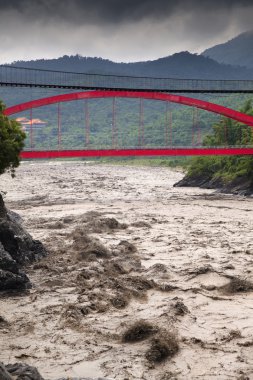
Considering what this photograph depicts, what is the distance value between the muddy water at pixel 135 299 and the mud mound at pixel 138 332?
0.17 m

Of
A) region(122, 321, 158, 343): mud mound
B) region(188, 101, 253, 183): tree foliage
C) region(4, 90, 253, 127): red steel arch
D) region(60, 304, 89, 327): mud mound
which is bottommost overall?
Result: region(60, 304, 89, 327): mud mound

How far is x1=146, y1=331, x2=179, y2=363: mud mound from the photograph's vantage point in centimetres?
1027

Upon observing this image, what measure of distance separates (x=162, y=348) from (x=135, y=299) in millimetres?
3791

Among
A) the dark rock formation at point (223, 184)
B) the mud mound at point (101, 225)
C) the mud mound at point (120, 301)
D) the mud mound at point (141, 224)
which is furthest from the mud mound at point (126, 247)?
the dark rock formation at point (223, 184)

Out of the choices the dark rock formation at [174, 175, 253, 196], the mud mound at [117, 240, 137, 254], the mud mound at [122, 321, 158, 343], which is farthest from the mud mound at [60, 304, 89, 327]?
the dark rock formation at [174, 175, 253, 196]

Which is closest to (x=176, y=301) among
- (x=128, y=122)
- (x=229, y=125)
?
(x=229, y=125)

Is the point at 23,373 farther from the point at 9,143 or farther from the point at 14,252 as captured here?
the point at 9,143

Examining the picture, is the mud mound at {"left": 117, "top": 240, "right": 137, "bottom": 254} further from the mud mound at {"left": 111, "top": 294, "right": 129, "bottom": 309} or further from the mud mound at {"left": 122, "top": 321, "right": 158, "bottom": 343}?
the mud mound at {"left": 122, "top": 321, "right": 158, "bottom": 343}

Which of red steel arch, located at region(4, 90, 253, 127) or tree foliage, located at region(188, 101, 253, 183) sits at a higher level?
red steel arch, located at region(4, 90, 253, 127)

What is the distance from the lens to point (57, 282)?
15742 mm

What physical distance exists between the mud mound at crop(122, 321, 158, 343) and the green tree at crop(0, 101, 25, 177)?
10.6 metres

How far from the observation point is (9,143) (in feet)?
66.2

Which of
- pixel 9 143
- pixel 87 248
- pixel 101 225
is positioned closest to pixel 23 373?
pixel 87 248

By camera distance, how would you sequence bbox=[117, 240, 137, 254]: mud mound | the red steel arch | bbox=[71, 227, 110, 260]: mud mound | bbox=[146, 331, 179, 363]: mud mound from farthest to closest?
the red steel arch < bbox=[117, 240, 137, 254]: mud mound < bbox=[71, 227, 110, 260]: mud mound < bbox=[146, 331, 179, 363]: mud mound
